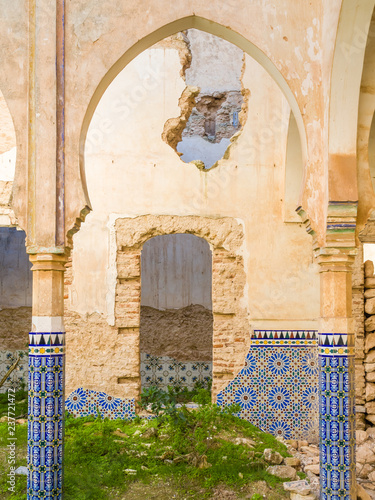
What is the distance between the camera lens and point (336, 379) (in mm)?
4551

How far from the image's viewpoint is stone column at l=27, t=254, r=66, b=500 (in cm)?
Result: 434

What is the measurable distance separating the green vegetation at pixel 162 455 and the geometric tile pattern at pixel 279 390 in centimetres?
37

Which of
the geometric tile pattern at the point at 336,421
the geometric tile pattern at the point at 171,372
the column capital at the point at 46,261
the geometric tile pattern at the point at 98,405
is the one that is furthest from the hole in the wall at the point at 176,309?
the column capital at the point at 46,261

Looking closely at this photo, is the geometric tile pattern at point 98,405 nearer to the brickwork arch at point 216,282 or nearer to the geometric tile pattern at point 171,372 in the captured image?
the brickwork arch at point 216,282

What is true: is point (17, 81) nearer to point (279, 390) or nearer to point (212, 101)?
point (279, 390)

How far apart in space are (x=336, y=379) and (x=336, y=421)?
0.34 meters

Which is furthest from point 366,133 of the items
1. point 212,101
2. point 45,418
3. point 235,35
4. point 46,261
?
point 212,101

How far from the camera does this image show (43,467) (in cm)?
434

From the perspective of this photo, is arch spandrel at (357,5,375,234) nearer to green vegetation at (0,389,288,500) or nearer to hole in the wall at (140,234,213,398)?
green vegetation at (0,389,288,500)

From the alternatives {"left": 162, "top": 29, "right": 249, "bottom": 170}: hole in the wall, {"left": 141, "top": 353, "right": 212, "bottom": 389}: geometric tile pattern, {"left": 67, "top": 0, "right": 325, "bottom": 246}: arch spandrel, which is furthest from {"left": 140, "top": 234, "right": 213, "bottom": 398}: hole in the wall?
{"left": 67, "top": 0, "right": 325, "bottom": 246}: arch spandrel

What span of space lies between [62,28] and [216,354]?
15.0 ft

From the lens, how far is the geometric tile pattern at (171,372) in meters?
10.1

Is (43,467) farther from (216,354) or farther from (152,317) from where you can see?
(152,317)

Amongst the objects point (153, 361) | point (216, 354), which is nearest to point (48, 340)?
point (216, 354)
